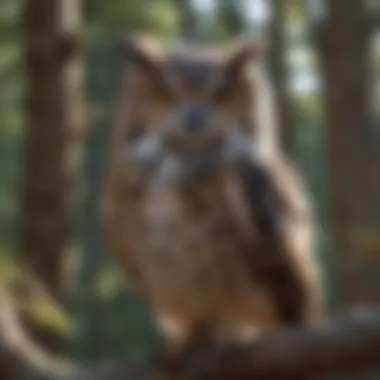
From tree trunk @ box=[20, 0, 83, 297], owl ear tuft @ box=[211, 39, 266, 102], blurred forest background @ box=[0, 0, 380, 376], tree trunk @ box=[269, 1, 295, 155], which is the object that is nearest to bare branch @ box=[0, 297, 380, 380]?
blurred forest background @ box=[0, 0, 380, 376]

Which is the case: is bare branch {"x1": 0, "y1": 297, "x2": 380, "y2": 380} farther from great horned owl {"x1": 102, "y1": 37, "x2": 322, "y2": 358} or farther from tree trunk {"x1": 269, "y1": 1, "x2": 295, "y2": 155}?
tree trunk {"x1": 269, "y1": 1, "x2": 295, "y2": 155}

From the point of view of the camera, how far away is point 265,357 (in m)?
3.60

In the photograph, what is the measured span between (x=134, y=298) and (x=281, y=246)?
20.0ft

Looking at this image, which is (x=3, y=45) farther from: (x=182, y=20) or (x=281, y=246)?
(x=281, y=246)

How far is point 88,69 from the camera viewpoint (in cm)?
971

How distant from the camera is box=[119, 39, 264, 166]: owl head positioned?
4.21 meters

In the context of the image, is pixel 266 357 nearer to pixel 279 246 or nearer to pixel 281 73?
pixel 279 246

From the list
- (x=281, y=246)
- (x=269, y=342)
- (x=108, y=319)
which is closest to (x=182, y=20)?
(x=108, y=319)

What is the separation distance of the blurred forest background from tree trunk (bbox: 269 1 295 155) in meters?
0.01

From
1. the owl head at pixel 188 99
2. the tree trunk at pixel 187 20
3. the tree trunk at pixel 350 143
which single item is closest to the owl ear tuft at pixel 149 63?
the owl head at pixel 188 99

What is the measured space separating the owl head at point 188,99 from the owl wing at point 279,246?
159mm

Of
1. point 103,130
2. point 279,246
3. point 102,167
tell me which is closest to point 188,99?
point 279,246

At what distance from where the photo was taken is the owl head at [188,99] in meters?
4.21

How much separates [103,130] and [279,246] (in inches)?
217
